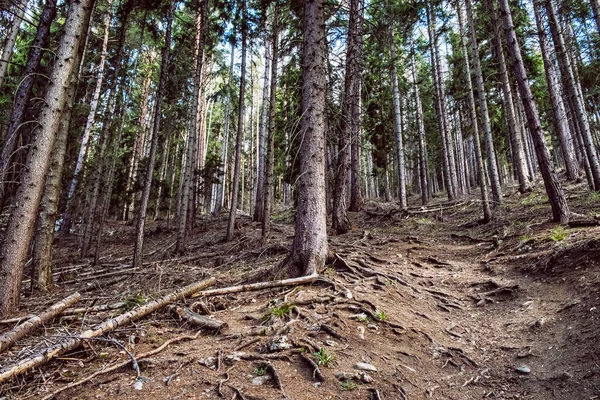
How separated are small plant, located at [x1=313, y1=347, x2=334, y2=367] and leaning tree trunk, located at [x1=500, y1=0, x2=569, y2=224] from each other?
7179mm

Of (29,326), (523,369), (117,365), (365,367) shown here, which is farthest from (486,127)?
(29,326)

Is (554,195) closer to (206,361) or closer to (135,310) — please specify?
(206,361)

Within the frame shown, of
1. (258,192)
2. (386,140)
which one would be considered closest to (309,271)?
(258,192)

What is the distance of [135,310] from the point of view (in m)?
4.54

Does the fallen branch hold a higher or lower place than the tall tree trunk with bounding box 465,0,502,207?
lower

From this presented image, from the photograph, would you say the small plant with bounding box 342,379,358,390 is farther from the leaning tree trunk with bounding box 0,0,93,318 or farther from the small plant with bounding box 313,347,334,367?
the leaning tree trunk with bounding box 0,0,93,318

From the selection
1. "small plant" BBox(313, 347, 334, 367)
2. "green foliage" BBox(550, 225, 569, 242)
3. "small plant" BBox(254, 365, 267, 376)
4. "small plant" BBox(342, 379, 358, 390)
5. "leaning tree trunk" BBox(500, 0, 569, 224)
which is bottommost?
"small plant" BBox(342, 379, 358, 390)

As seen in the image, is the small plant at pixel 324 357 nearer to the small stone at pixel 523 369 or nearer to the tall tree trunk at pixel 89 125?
the small stone at pixel 523 369

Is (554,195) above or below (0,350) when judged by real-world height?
above

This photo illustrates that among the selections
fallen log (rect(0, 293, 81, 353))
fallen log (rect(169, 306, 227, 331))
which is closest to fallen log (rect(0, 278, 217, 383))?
fallen log (rect(169, 306, 227, 331))

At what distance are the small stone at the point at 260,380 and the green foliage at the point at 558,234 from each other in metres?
6.47

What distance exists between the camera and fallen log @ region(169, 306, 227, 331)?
4.30 metres

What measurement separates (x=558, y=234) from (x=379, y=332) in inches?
199

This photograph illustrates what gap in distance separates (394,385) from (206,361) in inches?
78.2
